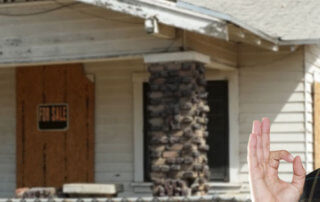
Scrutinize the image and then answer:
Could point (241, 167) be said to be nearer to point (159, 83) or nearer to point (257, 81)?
point (257, 81)

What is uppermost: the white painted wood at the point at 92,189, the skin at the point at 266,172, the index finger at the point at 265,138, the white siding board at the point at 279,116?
the white siding board at the point at 279,116

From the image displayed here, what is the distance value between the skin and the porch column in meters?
8.30

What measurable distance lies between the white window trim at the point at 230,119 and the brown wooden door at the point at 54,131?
792 mm

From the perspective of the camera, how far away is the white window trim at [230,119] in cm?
1278

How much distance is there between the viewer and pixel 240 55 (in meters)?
12.8

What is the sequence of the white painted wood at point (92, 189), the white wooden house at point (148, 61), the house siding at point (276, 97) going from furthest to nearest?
the house siding at point (276, 97) < the white painted wood at point (92, 189) < the white wooden house at point (148, 61)

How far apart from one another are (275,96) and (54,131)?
3829mm

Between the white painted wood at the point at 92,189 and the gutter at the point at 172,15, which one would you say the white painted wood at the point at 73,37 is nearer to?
the gutter at the point at 172,15

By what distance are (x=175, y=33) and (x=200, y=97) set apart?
94 cm

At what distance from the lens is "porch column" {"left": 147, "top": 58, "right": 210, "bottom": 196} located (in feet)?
34.4

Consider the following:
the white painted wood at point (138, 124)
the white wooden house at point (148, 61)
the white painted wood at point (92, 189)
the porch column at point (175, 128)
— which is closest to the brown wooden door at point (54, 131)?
the white wooden house at point (148, 61)

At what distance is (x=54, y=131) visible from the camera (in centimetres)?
1377

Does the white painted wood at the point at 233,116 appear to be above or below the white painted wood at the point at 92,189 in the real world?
above

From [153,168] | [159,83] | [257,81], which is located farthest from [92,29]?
[257,81]
